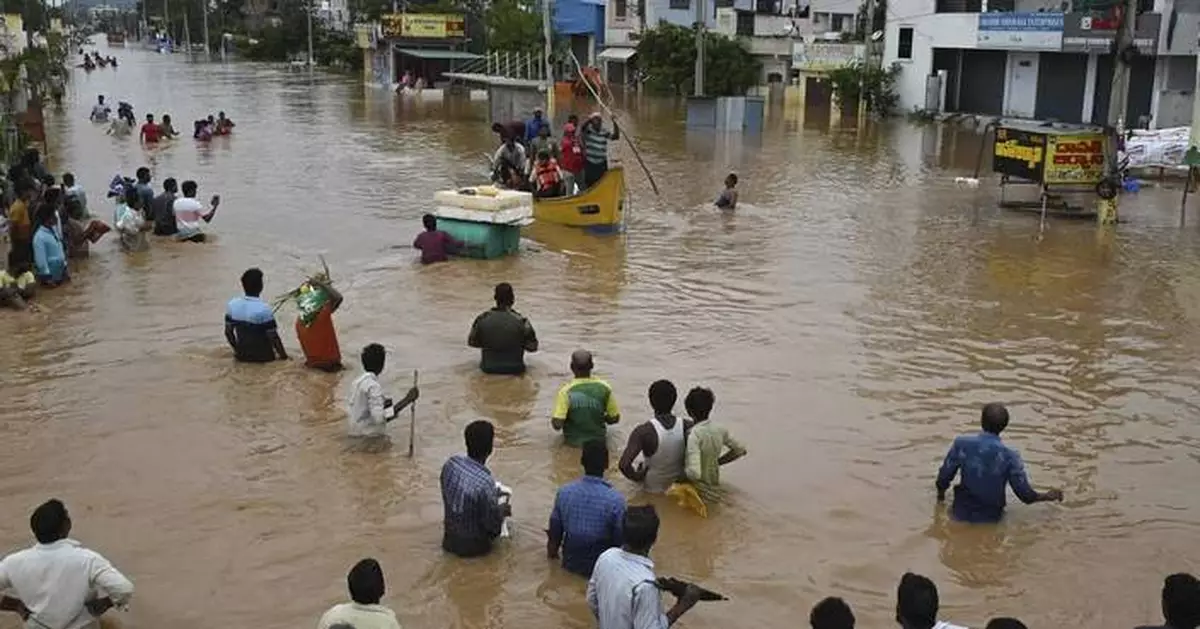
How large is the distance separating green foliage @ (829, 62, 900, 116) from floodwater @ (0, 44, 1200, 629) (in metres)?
24.1

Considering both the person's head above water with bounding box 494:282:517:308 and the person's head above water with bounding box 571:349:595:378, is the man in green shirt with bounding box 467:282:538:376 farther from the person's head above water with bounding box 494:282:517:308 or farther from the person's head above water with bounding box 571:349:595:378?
the person's head above water with bounding box 571:349:595:378

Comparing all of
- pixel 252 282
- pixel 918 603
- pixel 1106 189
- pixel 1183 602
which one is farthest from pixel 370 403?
pixel 1106 189

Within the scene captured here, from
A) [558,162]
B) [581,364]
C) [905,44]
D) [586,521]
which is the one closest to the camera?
[586,521]

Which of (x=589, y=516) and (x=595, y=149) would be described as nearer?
(x=589, y=516)

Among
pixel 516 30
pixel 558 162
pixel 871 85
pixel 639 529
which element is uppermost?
pixel 516 30

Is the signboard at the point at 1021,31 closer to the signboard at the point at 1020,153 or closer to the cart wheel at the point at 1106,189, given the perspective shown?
the signboard at the point at 1020,153

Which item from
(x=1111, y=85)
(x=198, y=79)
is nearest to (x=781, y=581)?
(x=1111, y=85)

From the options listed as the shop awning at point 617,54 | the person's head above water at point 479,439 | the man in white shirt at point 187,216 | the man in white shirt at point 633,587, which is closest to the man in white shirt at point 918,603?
the man in white shirt at point 633,587

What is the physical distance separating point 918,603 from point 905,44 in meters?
44.9

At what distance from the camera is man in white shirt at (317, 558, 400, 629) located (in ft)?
→ 18.5

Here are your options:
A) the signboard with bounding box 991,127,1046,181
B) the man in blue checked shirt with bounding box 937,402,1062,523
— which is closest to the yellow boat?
the signboard with bounding box 991,127,1046,181

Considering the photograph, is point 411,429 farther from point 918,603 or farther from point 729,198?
point 729,198

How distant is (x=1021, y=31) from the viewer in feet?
136

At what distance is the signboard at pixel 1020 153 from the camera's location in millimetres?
21188
